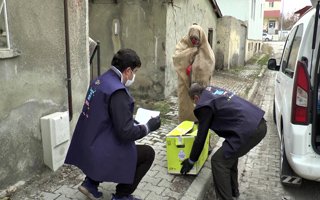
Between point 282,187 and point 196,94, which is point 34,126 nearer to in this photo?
point 196,94

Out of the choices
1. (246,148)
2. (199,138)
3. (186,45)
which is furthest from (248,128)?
(186,45)

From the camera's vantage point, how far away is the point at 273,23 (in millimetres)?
62281

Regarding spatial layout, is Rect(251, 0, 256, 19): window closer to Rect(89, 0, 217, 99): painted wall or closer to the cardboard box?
Rect(89, 0, 217, 99): painted wall

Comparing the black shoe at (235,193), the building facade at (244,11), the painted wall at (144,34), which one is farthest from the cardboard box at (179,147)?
the building facade at (244,11)

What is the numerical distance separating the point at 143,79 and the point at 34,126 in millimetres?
4994

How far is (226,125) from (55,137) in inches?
75.5

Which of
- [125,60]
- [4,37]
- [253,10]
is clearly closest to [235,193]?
[125,60]

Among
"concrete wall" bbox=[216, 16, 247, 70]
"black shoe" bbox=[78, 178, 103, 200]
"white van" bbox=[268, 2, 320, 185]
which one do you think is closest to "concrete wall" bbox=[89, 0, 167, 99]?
"white van" bbox=[268, 2, 320, 185]

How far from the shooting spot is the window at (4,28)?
3.34 metres

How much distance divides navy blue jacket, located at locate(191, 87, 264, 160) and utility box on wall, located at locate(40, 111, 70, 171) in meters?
1.62

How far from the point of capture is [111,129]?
2.94m

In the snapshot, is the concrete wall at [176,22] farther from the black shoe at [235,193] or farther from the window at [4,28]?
the window at [4,28]

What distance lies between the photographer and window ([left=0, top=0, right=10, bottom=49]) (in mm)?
3336

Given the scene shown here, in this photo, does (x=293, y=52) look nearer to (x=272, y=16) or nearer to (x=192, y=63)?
(x=192, y=63)
